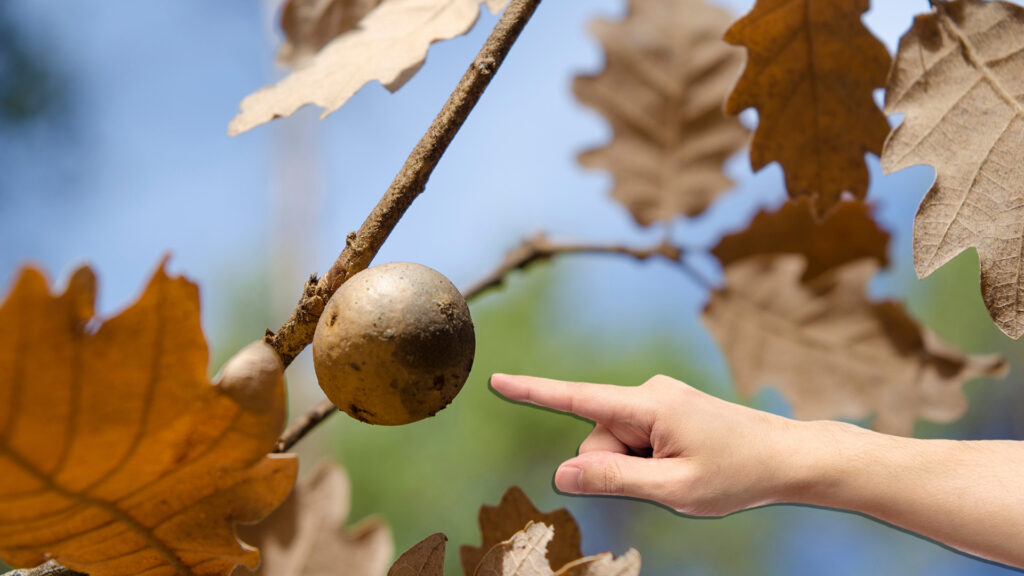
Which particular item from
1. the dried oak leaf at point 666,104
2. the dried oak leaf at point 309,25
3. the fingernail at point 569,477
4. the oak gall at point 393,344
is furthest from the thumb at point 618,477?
the dried oak leaf at point 666,104

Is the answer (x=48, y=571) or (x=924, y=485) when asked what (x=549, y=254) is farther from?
(x=48, y=571)

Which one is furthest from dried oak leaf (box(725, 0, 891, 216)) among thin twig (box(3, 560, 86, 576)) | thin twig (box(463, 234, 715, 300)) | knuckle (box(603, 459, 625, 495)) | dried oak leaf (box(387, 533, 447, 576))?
thin twig (box(3, 560, 86, 576))

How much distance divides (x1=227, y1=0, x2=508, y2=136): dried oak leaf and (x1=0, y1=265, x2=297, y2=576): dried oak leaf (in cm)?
19

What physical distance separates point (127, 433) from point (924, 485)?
1.52 ft

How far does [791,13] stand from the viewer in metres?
0.64

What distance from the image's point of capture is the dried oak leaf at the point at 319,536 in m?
0.54

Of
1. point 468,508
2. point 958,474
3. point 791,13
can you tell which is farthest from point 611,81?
point 468,508

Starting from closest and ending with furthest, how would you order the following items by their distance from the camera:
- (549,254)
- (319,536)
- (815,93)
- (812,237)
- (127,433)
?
(127,433), (319,536), (815,93), (549,254), (812,237)

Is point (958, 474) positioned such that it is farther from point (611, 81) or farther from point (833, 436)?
point (611, 81)

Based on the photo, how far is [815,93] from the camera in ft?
2.19

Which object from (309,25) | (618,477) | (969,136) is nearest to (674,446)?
(618,477)

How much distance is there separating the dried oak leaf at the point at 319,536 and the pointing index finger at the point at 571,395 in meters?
0.16

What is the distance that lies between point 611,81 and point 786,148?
364mm

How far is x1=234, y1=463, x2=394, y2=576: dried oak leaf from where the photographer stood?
1.78 ft
